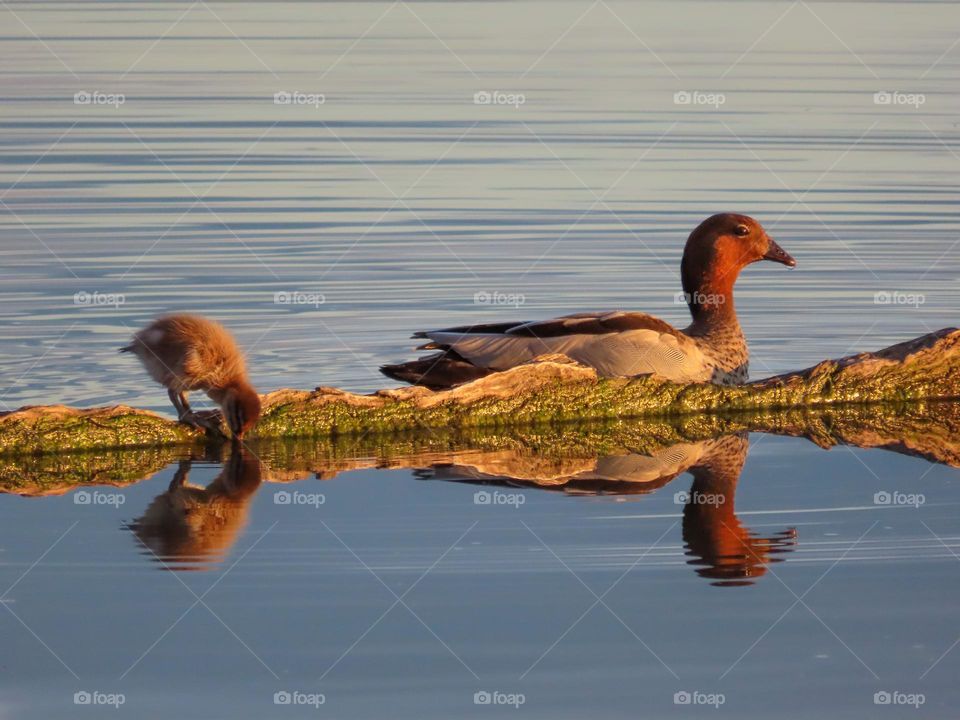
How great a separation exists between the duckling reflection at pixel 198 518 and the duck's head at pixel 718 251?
370cm

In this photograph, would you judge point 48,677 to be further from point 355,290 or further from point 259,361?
point 355,290

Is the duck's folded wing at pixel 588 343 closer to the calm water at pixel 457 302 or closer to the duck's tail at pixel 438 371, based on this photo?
the duck's tail at pixel 438 371

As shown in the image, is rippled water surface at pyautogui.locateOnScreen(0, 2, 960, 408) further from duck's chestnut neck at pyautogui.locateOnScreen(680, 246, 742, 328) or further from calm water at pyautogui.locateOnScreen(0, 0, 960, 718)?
duck's chestnut neck at pyautogui.locateOnScreen(680, 246, 742, 328)

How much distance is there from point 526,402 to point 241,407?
6.09 ft

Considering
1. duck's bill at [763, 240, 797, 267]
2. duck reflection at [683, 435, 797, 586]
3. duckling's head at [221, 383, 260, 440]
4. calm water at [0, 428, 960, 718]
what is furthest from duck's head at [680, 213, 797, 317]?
duckling's head at [221, 383, 260, 440]

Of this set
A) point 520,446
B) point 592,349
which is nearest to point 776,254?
point 592,349

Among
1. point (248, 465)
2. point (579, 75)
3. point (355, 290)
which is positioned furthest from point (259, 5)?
point (248, 465)

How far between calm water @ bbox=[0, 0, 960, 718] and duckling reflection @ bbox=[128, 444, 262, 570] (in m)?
0.03

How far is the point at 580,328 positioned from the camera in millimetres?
11172

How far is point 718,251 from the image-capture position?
39.4 ft

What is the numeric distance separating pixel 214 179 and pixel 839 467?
11601mm

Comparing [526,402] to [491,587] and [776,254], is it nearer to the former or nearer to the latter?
[776,254]

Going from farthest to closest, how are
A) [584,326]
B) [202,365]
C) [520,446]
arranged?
[584,326], [520,446], [202,365]

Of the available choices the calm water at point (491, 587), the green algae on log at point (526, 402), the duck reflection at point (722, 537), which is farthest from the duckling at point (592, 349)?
the duck reflection at point (722, 537)
